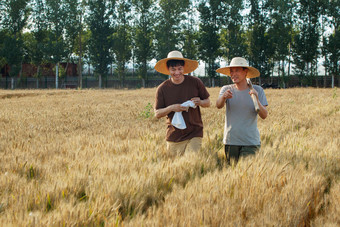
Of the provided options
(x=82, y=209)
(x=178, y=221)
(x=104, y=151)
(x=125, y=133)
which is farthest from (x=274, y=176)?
(x=125, y=133)

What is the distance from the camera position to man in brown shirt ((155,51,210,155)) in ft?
15.6

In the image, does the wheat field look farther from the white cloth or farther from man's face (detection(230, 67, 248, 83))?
man's face (detection(230, 67, 248, 83))

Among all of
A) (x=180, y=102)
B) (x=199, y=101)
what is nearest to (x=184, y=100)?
(x=180, y=102)

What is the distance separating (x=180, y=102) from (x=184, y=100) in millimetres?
69

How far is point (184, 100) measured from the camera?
4.87 meters

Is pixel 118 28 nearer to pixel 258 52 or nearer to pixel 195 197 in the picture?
pixel 258 52

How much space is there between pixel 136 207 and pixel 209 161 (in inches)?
58.3

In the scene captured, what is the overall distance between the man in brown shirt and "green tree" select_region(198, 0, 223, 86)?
4310 cm

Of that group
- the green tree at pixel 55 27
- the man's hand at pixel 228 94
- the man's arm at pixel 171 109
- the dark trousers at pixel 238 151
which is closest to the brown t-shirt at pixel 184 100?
the man's arm at pixel 171 109

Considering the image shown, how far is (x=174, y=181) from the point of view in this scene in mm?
3191

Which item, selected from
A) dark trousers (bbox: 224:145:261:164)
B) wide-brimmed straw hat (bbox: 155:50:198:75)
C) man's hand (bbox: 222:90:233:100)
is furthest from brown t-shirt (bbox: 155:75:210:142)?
man's hand (bbox: 222:90:233:100)

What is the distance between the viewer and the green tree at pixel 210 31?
4738 cm

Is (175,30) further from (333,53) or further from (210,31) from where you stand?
(333,53)

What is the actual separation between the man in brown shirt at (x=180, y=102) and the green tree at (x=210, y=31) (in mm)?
43097
